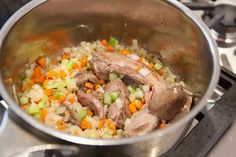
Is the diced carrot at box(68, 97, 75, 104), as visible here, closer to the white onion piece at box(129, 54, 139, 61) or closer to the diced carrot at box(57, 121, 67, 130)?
the diced carrot at box(57, 121, 67, 130)

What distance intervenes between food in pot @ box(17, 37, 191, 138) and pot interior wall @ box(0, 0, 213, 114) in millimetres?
28

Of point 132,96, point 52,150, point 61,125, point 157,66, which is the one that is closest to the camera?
point 52,150

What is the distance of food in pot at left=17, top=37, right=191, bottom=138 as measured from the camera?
0.77m

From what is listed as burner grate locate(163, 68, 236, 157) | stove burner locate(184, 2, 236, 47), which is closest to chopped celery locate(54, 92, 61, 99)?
burner grate locate(163, 68, 236, 157)

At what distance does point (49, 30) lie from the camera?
947 mm

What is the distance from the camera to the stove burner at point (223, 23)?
3.38 feet

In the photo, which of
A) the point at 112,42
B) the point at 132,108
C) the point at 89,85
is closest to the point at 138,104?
the point at 132,108

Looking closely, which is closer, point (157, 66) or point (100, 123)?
point (100, 123)

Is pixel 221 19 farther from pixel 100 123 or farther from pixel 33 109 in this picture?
pixel 33 109

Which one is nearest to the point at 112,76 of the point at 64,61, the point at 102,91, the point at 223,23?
the point at 102,91

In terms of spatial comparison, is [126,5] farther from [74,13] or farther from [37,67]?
[37,67]

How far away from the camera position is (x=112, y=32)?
1.01 metres

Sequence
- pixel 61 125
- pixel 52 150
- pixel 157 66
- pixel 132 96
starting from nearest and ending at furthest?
pixel 52 150, pixel 61 125, pixel 132 96, pixel 157 66

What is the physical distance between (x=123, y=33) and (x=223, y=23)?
0.31 metres
